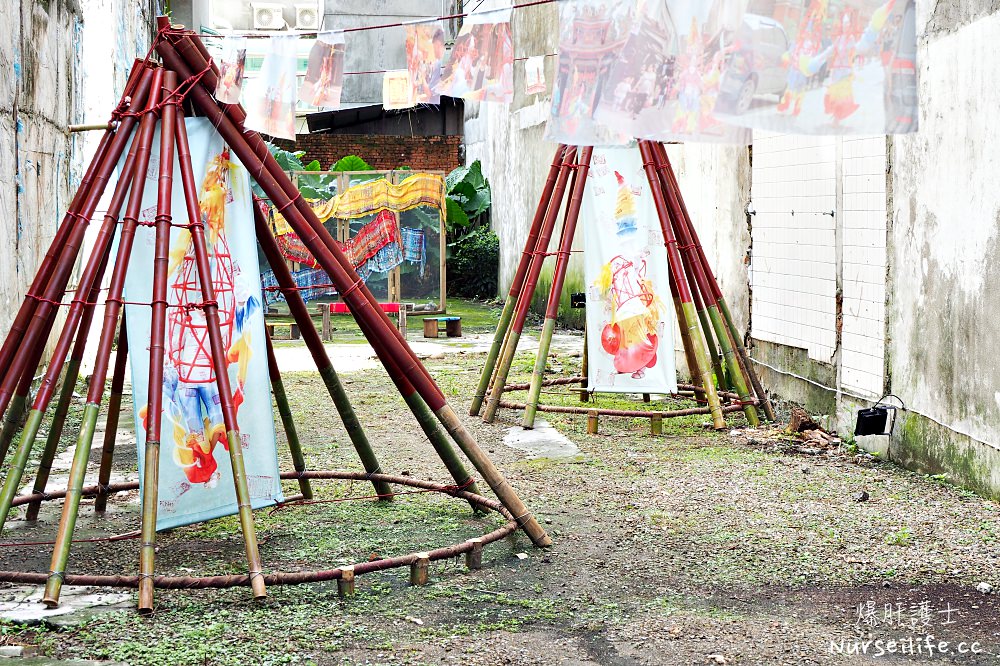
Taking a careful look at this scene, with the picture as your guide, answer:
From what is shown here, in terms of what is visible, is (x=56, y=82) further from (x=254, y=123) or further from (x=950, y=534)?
(x=950, y=534)

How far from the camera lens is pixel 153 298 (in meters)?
4.07

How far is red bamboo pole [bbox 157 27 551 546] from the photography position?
4.47 m

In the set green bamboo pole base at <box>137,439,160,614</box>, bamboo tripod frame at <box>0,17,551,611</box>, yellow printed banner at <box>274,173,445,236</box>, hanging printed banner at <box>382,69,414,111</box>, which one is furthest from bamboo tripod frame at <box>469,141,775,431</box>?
yellow printed banner at <box>274,173,445,236</box>

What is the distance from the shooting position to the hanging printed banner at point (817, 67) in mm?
5156

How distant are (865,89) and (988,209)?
878 millimetres

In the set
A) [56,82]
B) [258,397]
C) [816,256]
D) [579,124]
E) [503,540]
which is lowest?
[503,540]

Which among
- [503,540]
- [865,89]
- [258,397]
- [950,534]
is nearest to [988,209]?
[865,89]

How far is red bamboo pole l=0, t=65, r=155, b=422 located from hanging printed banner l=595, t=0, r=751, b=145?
8.50 feet

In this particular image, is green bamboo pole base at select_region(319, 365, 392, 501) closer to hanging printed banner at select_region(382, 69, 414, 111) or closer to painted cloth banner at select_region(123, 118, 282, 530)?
painted cloth banner at select_region(123, 118, 282, 530)

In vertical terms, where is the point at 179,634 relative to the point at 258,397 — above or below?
below

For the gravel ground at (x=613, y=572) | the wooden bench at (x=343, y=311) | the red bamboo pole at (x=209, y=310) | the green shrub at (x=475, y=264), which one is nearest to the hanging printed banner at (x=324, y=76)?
the gravel ground at (x=613, y=572)

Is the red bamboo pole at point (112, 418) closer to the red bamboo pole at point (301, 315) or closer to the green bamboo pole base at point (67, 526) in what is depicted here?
the red bamboo pole at point (301, 315)

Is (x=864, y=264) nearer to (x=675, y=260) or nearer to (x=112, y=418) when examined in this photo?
(x=675, y=260)

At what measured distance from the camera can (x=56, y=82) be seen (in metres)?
9.04
